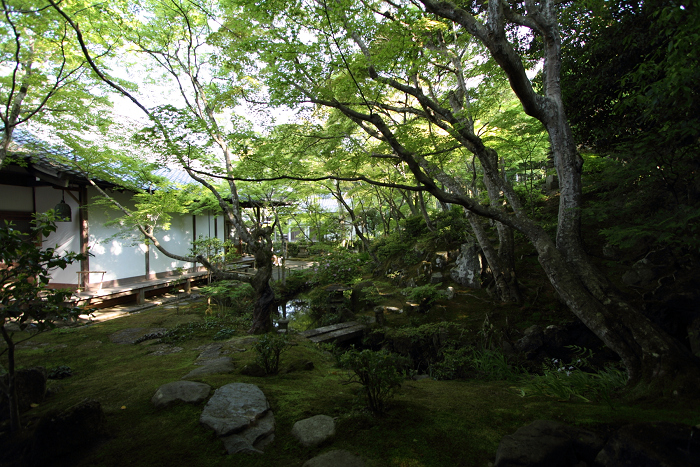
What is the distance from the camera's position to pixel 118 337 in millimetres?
7742

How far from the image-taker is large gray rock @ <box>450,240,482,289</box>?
390 inches

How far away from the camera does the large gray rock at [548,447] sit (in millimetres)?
2395

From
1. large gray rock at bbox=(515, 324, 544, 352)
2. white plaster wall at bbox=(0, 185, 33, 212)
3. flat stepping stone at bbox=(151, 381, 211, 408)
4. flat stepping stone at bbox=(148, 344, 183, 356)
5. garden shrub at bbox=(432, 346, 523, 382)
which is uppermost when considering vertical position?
white plaster wall at bbox=(0, 185, 33, 212)

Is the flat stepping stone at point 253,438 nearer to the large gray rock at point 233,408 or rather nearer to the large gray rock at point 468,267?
the large gray rock at point 233,408

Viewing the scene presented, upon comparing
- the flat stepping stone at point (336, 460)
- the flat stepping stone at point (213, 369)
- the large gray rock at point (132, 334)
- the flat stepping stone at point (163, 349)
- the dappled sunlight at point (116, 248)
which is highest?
the dappled sunlight at point (116, 248)

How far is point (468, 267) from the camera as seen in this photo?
33.6 feet

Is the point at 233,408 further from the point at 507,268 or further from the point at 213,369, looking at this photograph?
the point at 507,268

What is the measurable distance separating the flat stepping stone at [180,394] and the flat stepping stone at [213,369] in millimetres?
541

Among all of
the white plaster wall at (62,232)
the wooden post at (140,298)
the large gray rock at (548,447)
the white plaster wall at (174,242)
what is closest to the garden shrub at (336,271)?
the wooden post at (140,298)

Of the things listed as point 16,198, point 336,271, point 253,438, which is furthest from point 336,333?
point 16,198

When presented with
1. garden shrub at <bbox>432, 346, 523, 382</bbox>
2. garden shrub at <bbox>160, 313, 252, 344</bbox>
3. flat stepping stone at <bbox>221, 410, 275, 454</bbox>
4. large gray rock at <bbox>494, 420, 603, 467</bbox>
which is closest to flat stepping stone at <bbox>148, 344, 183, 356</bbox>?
garden shrub at <bbox>160, 313, 252, 344</bbox>

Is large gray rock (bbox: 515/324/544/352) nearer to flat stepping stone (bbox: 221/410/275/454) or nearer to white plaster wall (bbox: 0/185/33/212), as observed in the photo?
flat stepping stone (bbox: 221/410/275/454)

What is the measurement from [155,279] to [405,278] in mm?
10104

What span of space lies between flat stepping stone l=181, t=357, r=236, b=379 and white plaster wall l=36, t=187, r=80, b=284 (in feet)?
29.0
